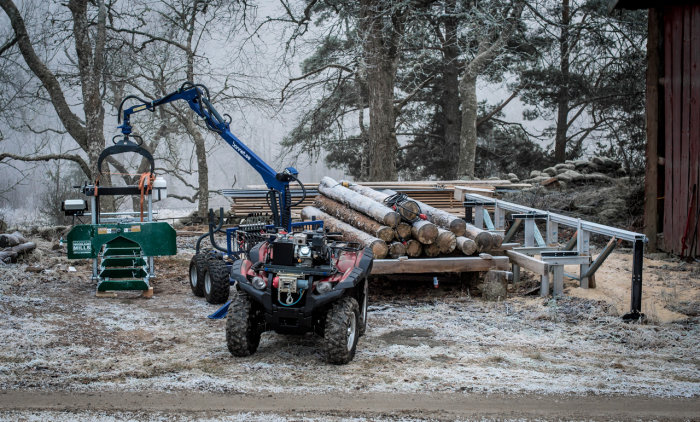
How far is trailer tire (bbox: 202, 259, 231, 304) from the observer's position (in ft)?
29.1

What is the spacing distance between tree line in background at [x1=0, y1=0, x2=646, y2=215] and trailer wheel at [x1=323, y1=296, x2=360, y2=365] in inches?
439

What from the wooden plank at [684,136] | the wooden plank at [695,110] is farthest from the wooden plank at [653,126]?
the wooden plank at [695,110]

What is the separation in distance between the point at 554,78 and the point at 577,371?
18839 millimetres

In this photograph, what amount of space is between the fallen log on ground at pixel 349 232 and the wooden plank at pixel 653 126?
208 inches

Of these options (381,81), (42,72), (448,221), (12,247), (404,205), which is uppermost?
(42,72)

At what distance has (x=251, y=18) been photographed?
20609 mm

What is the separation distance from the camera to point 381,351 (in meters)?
6.55

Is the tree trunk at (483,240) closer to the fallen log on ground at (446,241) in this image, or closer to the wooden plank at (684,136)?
the fallen log on ground at (446,241)

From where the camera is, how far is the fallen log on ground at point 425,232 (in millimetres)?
9234

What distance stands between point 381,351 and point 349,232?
3.51 metres

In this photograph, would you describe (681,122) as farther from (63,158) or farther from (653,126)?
(63,158)

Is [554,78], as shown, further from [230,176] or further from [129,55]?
[230,176]

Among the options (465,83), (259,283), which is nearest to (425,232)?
(259,283)

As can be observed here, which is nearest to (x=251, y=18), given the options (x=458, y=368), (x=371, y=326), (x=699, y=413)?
(x=371, y=326)
